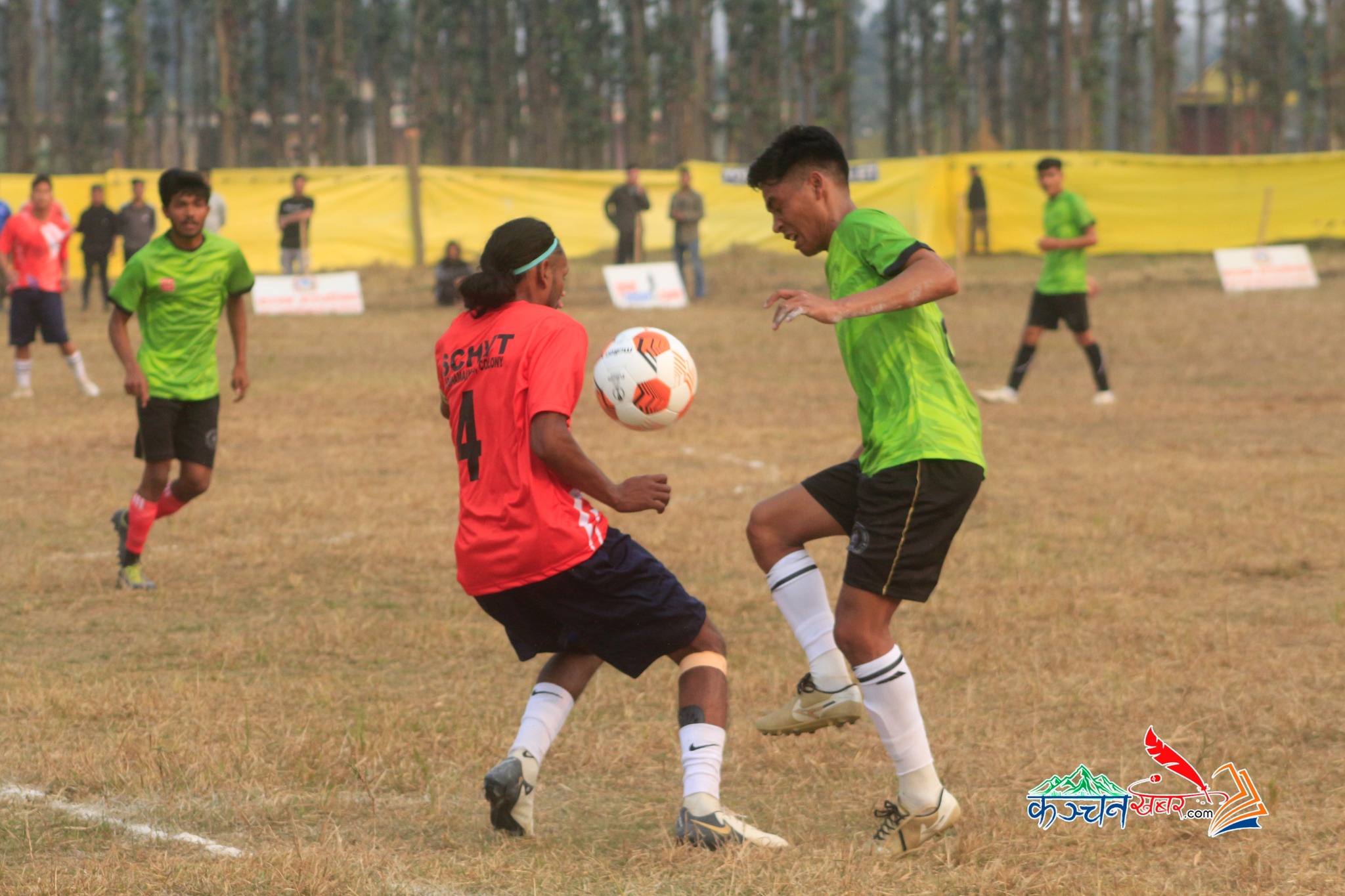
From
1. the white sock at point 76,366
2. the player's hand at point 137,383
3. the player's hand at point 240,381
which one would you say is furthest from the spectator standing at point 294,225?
the player's hand at point 137,383

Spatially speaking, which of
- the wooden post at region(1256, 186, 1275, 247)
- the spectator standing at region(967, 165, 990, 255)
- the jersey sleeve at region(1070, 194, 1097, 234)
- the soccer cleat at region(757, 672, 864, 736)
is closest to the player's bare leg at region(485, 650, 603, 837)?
the soccer cleat at region(757, 672, 864, 736)

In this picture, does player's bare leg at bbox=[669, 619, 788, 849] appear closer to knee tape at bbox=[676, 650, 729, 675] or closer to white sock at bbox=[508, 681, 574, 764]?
knee tape at bbox=[676, 650, 729, 675]

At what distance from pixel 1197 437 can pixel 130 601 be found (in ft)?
28.4

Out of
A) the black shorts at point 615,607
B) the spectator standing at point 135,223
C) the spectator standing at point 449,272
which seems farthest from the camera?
the spectator standing at point 449,272

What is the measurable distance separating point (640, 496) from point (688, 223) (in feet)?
69.0

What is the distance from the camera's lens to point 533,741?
437 cm

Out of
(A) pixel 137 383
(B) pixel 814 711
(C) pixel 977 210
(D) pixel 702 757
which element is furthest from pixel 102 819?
(C) pixel 977 210

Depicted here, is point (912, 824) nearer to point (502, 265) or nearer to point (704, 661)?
point (704, 661)

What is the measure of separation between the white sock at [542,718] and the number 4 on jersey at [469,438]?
2.39 ft

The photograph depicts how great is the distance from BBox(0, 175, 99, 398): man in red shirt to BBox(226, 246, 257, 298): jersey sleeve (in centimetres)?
769

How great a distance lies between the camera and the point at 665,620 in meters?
4.23

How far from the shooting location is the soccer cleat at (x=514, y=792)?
4.23 metres

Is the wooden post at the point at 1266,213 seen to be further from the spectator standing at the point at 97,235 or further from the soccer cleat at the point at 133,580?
the soccer cleat at the point at 133,580

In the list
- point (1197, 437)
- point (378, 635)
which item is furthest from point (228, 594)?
point (1197, 437)
